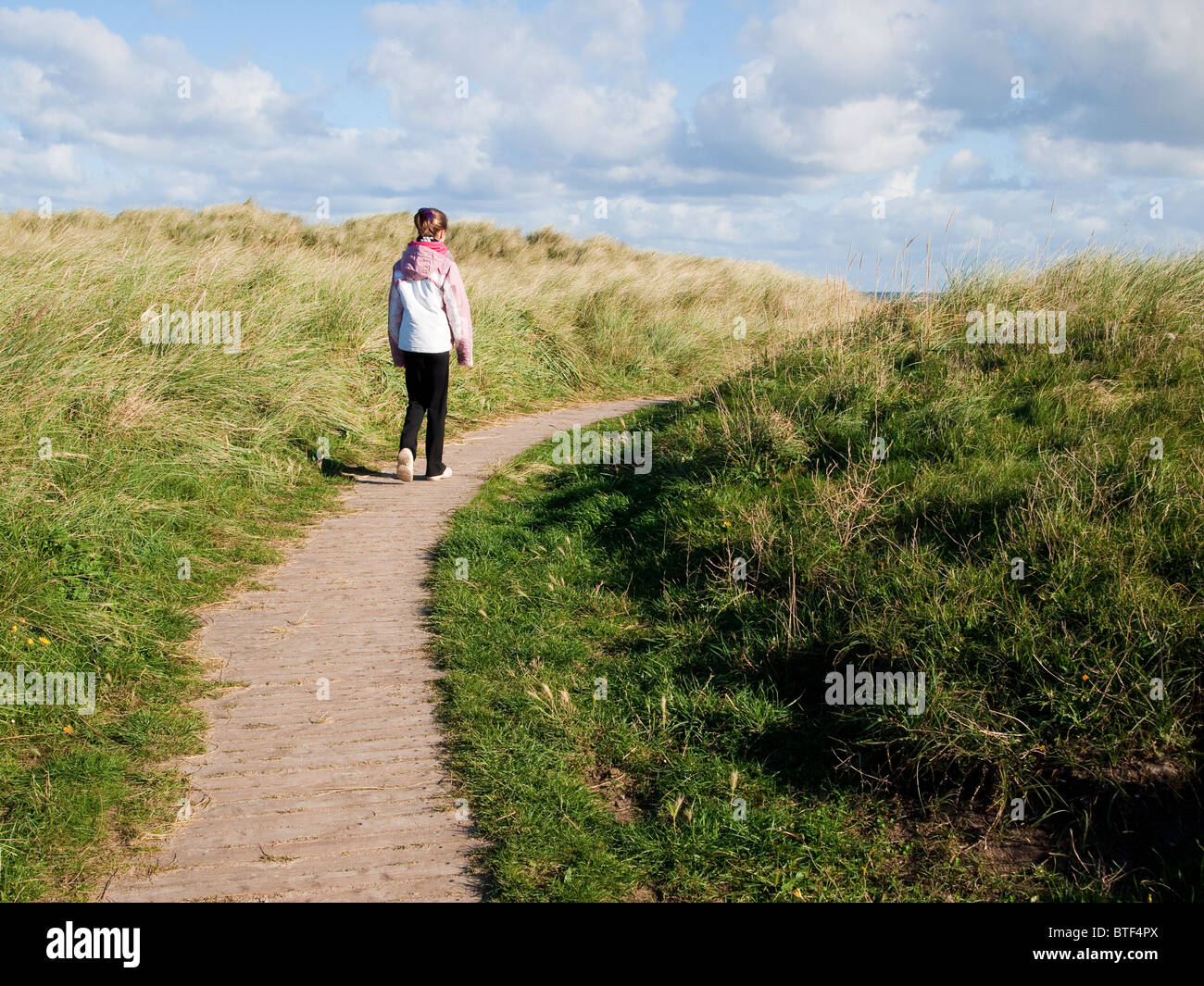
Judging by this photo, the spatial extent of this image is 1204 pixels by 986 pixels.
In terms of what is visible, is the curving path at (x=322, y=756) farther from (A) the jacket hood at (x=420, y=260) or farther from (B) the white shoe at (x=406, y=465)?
(A) the jacket hood at (x=420, y=260)

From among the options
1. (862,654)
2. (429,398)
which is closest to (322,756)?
(862,654)

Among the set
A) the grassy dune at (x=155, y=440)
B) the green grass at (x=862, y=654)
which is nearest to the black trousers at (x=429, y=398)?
the grassy dune at (x=155, y=440)

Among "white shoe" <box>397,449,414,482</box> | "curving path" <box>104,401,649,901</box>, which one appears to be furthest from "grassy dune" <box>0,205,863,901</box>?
"white shoe" <box>397,449,414,482</box>

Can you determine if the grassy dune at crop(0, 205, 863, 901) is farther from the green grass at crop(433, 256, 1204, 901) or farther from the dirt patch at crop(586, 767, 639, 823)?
the dirt patch at crop(586, 767, 639, 823)

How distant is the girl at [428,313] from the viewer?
8.29 metres

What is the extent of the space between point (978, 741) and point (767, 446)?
143 inches

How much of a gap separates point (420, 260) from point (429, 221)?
0.38m

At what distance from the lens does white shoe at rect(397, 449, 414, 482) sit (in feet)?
29.7

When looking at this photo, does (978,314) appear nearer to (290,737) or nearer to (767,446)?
(767,446)

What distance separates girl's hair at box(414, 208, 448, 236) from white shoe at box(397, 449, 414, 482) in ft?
7.05

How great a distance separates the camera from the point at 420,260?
824 cm

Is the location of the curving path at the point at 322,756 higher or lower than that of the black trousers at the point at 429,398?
lower

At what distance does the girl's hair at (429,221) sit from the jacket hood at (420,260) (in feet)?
0.33

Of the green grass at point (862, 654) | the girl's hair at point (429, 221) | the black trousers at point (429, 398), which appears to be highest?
the girl's hair at point (429, 221)
